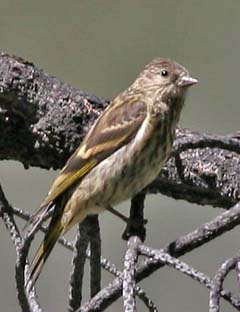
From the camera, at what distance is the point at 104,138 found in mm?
3658

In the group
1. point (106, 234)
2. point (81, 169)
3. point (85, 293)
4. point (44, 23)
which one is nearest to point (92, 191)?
point (81, 169)

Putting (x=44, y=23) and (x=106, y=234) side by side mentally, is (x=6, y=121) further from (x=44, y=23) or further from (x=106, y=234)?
(x=44, y=23)

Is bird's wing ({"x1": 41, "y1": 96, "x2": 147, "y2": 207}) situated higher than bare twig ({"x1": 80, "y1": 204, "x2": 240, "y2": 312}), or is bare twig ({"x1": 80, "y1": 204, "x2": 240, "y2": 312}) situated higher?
bird's wing ({"x1": 41, "y1": 96, "x2": 147, "y2": 207})

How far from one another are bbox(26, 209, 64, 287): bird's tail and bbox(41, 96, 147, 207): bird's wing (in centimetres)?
5

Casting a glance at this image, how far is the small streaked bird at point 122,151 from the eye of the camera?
3488 mm

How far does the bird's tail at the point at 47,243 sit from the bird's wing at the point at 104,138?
0.18 feet

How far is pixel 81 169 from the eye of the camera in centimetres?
362

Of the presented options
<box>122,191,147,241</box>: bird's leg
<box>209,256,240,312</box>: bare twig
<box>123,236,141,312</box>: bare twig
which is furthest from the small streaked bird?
<box>209,256,240,312</box>: bare twig

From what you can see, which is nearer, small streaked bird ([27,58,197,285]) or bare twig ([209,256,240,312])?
bare twig ([209,256,240,312])

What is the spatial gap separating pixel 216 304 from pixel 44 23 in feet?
15.0

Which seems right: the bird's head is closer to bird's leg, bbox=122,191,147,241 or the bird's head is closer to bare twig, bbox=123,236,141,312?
bird's leg, bbox=122,191,147,241

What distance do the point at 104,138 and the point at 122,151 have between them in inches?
3.6

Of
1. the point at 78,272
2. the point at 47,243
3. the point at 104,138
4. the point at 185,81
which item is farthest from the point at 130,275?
the point at 185,81

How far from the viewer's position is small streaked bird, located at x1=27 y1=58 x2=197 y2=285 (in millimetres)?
3488
